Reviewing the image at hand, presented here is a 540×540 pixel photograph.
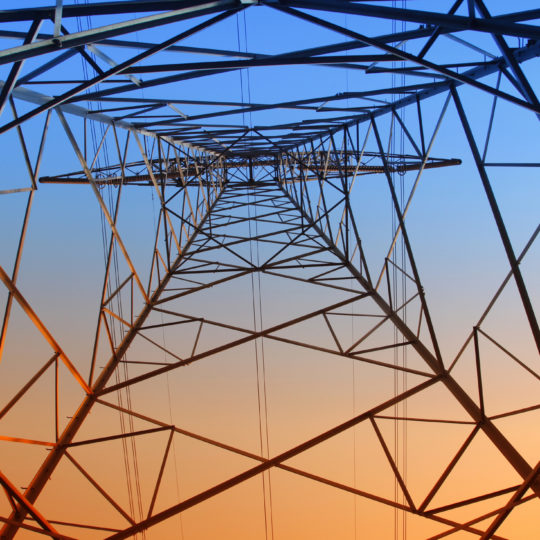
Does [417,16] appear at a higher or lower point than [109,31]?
higher

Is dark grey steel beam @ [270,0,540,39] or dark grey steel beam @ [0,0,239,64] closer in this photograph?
dark grey steel beam @ [0,0,239,64]

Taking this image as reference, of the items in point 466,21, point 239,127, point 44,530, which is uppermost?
point 239,127

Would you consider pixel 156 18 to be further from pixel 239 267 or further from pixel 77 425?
pixel 239 267

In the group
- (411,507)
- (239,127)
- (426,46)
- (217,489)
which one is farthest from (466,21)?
(239,127)

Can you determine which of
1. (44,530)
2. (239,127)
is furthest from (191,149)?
(44,530)

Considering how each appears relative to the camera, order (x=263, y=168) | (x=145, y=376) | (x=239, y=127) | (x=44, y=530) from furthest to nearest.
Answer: (x=263, y=168), (x=239, y=127), (x=145, y=376), (x=44, y=530)

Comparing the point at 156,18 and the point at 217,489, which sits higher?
the point at 156,18

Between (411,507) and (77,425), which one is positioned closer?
(411,507)

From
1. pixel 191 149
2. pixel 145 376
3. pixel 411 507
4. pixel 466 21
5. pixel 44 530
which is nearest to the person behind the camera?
pixel 466 21

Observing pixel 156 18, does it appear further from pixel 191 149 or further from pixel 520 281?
pixel 191 149

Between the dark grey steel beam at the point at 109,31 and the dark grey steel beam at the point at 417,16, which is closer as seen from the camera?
the dark grey steel beam at the point at 109,31
